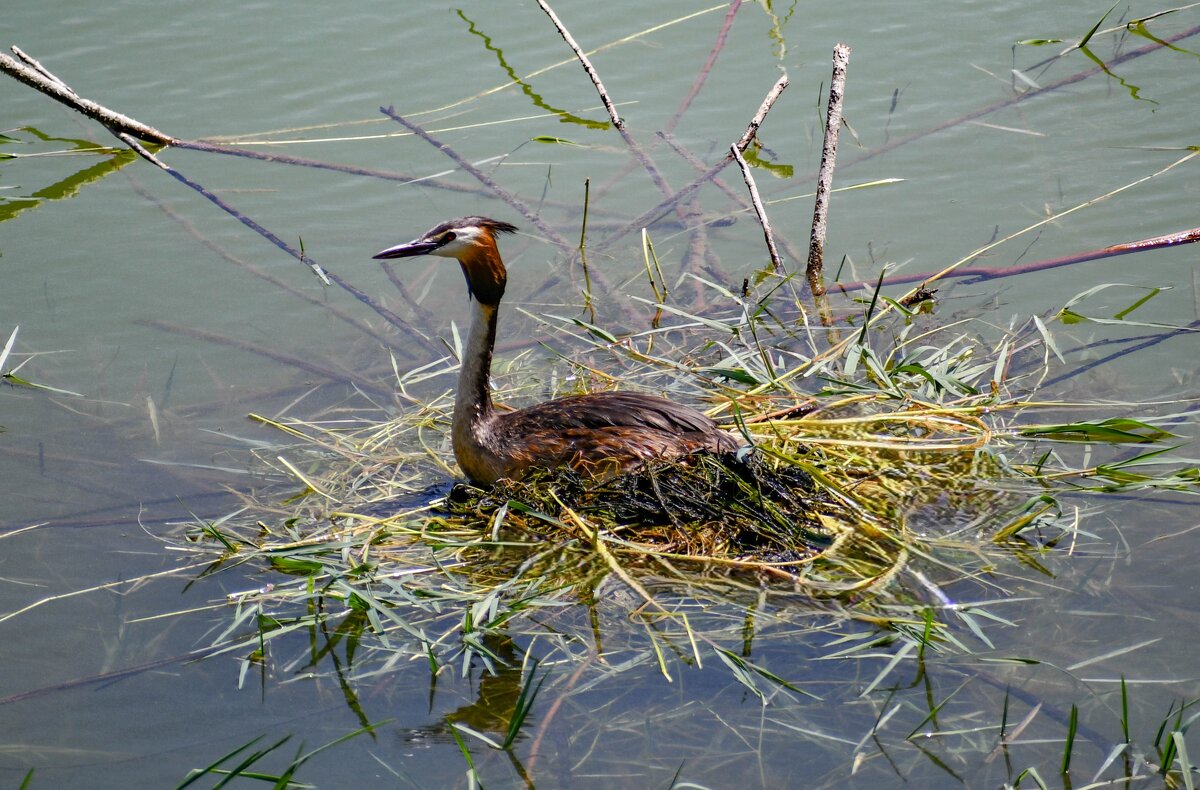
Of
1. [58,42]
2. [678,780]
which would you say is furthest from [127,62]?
[678,780]

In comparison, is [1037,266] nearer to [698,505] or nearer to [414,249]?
[698,505]

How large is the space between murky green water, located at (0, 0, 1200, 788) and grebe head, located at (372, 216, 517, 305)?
4.10ft

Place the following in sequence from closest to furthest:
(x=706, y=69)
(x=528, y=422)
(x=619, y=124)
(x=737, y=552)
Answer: (x=737, y=552) < (x=528, y=422) < (x=619, y=124) < (x=706, y=69)

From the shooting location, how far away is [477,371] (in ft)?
18.6

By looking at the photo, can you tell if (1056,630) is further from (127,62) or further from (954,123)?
(127,62)

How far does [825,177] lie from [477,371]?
241cm

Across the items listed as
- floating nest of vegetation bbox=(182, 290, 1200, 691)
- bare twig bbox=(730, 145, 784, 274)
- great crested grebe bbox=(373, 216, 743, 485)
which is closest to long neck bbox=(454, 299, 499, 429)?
great crested grebe bbox=(373, 216, 743, 485)

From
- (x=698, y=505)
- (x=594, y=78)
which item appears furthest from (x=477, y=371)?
(x=594, y=78)

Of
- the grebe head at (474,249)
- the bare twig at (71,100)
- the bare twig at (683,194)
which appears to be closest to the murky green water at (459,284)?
the bare twig at (683,194)

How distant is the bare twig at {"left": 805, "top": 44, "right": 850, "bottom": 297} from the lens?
6875 mm

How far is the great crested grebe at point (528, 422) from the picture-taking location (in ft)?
17.7

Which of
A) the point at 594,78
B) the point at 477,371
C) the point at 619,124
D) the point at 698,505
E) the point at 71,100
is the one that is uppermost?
the point at 71,100

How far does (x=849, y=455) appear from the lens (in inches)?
215

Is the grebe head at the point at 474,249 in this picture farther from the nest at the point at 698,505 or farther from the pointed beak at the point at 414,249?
the nest at the point at 698,505
